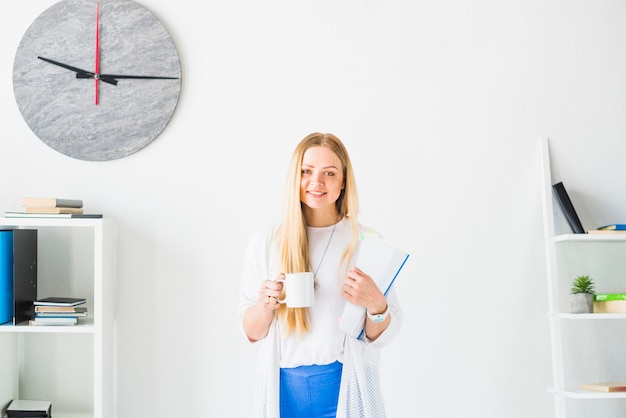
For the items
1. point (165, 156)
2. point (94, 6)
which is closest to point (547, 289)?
point (165, 156)

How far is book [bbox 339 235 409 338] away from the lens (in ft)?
5.76

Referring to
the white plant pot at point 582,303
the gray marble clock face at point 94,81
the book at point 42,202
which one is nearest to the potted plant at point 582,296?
the white plant pot at point 582,303

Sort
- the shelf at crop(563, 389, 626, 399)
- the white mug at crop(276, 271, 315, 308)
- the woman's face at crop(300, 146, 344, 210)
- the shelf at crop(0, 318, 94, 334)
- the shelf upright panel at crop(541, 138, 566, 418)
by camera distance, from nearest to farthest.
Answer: the white mug at crop(276, 271, 315, 308) → the woman's face at crop(300, 146, 344, 210) → the shelf at crop(0, 318, 94, 334) → the shelf at crop(563, 389, 626, 399) → the shelf upright panel at crop(541, 138, 566, 418)

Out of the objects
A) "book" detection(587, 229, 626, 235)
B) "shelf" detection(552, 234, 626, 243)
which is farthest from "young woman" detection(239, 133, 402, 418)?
"book" detection(587, 229, 626, 235)

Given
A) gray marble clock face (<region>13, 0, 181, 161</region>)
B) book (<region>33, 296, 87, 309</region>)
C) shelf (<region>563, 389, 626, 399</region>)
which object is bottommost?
shelf (<region>563, 389, 626, 399</region>)

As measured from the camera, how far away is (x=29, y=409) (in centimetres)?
235

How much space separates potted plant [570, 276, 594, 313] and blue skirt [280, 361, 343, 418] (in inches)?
42.4

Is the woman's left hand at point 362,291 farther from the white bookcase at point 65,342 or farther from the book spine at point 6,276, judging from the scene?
the book spine at point 6,276

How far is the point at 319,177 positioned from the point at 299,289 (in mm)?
312

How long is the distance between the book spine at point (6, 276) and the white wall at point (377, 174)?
0.25 metres

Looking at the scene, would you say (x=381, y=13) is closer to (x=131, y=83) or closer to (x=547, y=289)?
(x=131, y=83)

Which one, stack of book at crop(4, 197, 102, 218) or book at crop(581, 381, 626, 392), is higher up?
stack of book at crop(4, 197, 102, 218)

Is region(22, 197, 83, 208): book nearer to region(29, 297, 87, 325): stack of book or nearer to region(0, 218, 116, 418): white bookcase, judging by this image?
region(0, 218, 116, 418): white bookcase

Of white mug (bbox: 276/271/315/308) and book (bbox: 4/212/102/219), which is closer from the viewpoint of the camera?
white mug (bbox: 276/271/315/308)
